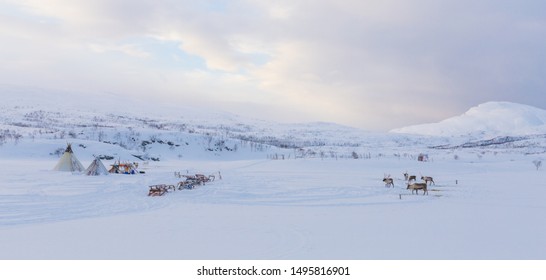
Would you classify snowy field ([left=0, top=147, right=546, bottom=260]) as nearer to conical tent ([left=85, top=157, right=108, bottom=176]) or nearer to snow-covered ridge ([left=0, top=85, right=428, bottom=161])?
conical tent ([left=85, top=157, right=108, bottom=176])

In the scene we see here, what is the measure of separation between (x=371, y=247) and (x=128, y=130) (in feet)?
195

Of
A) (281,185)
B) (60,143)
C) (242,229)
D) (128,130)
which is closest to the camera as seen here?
(242,229)

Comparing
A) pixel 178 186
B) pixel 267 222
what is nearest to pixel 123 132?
pixel 178 186

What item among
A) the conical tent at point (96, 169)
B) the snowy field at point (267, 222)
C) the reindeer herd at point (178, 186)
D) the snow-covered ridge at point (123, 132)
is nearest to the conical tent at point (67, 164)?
the conical tent at point (96, 169)

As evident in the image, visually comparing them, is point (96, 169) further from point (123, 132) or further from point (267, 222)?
point (123, 132)

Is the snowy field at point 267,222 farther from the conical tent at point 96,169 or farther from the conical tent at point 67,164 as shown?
the conical tent at point 67,164

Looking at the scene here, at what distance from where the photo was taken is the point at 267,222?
1157 cm

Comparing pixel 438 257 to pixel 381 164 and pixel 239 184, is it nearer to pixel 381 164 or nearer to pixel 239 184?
pixel 239 184

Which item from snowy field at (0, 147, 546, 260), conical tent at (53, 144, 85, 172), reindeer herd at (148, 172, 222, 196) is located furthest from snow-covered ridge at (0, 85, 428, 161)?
snowy field at (0, 147, 546, 260)

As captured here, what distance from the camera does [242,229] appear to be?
10.6 meters

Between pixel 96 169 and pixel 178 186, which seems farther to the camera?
pixel 96 169

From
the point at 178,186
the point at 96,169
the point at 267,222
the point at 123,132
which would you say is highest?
the point at 123,132

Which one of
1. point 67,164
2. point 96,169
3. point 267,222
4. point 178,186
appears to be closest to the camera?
point 267,222

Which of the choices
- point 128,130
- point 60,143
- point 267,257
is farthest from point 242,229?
point 128,130
